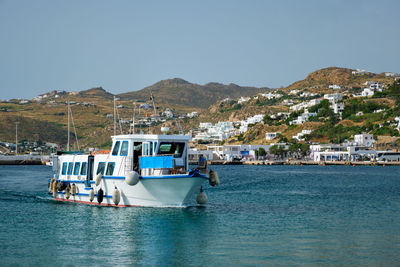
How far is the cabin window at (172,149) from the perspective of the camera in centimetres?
3481

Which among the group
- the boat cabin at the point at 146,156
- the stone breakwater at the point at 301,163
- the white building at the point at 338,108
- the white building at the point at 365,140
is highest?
the white building at the point at 338,108

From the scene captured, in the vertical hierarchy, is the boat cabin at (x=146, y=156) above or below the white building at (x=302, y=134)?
below

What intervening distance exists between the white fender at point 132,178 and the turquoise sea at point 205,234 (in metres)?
2.07

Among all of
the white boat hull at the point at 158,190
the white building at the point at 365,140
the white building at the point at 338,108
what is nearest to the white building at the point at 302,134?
the white building at the point at 338,108

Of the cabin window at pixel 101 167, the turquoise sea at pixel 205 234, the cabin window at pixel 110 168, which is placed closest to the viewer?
the turquoise sea at pixel 205 234

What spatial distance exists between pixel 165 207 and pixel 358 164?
118434mm

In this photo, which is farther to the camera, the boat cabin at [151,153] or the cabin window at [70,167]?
the cabin window at [70,167]

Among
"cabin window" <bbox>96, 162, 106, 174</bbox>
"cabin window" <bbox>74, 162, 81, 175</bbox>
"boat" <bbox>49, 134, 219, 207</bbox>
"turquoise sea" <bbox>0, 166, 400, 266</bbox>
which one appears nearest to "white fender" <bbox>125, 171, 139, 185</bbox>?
"boat" <bbox>49, 134, 219, 207</bbox>

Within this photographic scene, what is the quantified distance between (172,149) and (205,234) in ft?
28.5

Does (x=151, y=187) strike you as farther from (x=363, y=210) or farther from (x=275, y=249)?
(x=363, y=210)

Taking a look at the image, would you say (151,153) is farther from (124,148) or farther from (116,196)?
(116,196)

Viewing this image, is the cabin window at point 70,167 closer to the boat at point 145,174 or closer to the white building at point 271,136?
the boat at point 145,174

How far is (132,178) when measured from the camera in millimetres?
32469

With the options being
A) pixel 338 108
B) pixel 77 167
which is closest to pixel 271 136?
pixel 338 108
